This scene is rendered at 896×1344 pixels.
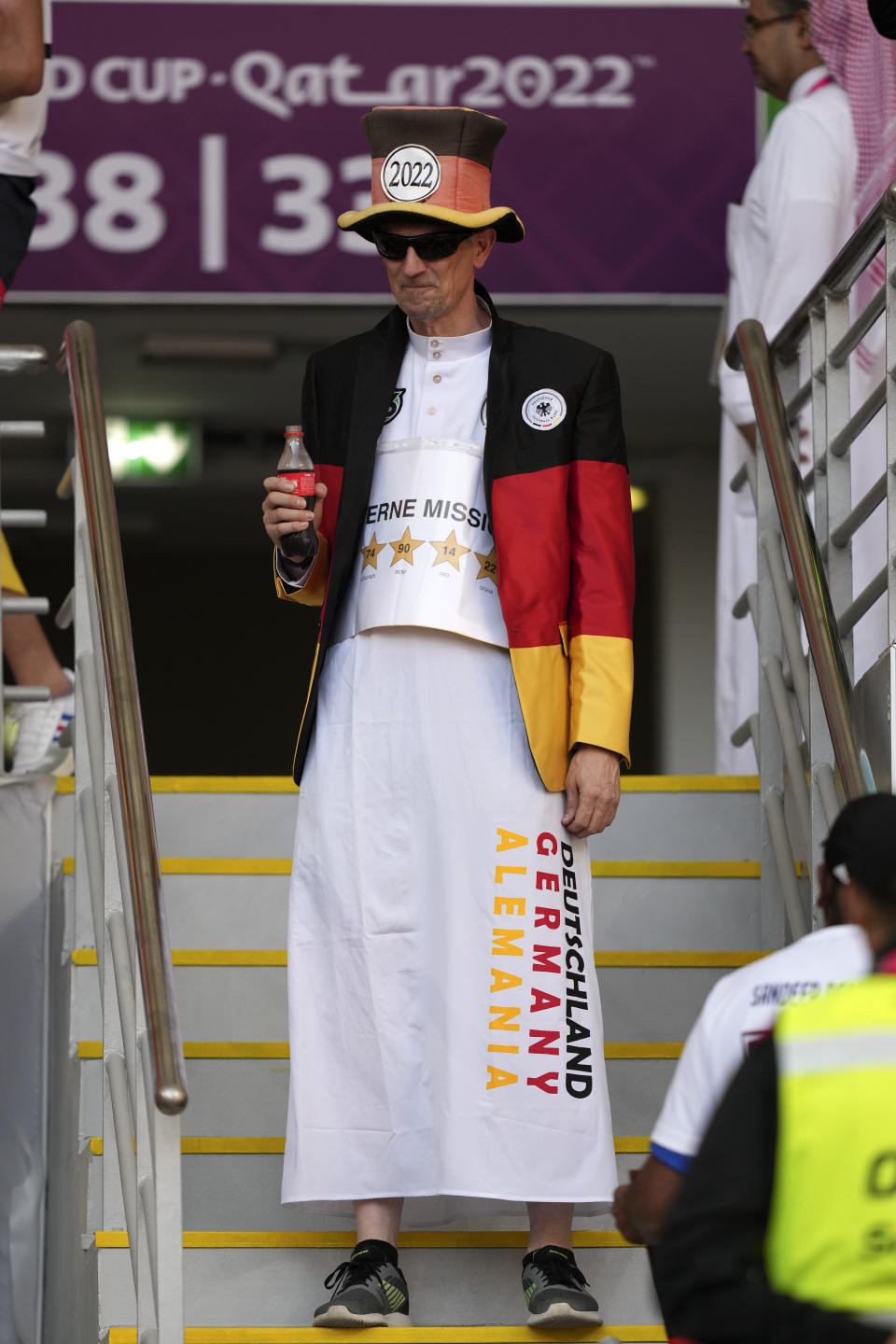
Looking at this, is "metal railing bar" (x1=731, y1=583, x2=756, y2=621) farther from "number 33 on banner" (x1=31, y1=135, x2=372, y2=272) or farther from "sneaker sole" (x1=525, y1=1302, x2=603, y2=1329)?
"number 33 on banner" (x1=31, y1=135, x2=372, y2=272)

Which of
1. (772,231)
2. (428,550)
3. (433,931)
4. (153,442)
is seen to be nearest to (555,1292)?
(433,931)

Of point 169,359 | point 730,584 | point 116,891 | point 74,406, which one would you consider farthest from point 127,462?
point 116,891

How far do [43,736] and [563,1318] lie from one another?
2.16 m

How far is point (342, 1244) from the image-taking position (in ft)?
12.2

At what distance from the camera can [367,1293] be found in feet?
11.0

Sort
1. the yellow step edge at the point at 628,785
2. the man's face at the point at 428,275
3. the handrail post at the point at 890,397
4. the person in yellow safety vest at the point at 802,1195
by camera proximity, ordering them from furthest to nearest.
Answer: the yellow step edge at the point at 628,785 → the handrail post at the point at 890,397 → the man's face at the point at 428,275 → the person in yellow safety vest at the point at 802,1195

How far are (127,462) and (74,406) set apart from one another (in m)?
5.33

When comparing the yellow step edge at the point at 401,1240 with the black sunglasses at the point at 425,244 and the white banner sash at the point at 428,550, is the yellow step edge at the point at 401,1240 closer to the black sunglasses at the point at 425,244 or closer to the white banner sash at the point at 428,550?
the white banner sash at the point at 428,550

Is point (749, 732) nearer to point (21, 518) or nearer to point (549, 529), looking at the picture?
point (549, 529)

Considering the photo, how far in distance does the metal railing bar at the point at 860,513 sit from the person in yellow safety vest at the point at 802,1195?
6.45 feet

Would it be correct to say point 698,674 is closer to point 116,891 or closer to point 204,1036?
point 204,1036

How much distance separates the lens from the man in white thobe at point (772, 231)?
18.4ft

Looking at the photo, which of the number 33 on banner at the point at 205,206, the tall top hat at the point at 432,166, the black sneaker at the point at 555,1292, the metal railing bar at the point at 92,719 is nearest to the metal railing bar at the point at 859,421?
the tall top hat at the point at 432,166

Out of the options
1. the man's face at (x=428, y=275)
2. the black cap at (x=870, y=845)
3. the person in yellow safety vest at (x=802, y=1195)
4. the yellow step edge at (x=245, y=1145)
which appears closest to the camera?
the person in yellow safety vest at (x=802, y=1195)
